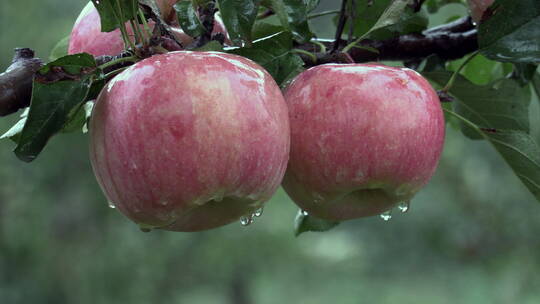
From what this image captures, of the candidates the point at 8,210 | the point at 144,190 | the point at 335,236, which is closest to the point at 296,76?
the point at 144,190

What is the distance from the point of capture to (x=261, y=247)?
5578 millimetres

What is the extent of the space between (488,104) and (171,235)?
494 cm

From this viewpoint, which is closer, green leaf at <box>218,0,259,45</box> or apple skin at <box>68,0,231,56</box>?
green leaf at <box>218,0,259,45</box>

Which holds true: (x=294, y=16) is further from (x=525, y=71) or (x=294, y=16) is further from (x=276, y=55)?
(x=525, y=71)

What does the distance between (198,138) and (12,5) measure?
16.8ft

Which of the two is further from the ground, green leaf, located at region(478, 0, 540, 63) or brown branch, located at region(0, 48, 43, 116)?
brown branch, located at region(0, 48, 43, 116)

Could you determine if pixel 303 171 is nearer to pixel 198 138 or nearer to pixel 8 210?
pixel 198 138

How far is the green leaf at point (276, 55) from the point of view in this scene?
0.65 meters

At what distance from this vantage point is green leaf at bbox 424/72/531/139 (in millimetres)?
815

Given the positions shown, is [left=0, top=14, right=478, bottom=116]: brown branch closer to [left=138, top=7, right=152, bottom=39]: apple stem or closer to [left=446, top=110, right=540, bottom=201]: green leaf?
[left=138, top=7, right=152, bottom=39]: apple stem

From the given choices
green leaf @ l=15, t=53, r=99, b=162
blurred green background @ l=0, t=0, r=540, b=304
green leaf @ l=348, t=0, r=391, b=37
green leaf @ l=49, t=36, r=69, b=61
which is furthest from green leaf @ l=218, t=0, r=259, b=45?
blurred green background @ l=0, t=0, r=540, b=304

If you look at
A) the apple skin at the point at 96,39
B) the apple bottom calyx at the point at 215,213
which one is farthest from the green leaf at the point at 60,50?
the apple bottom calyx at the point at 215,213

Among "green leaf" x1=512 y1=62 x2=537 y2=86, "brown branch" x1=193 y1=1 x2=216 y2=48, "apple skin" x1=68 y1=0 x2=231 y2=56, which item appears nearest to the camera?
"brown branch" x1=193 y1=1 x2=216 y2=48

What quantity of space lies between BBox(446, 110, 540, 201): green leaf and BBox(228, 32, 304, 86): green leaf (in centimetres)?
17
